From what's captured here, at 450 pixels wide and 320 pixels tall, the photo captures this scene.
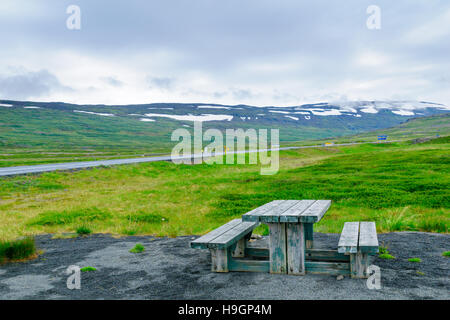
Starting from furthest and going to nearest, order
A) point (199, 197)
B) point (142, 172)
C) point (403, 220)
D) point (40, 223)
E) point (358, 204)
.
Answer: point (142, 172)
point (199, 197)
point (358, 204)
point (40, 223)
point (403, 220)

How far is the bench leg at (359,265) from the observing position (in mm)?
6035

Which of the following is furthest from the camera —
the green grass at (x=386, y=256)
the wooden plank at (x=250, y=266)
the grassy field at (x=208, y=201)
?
the grassy field at (x=208, y=201)

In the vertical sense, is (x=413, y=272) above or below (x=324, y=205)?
below

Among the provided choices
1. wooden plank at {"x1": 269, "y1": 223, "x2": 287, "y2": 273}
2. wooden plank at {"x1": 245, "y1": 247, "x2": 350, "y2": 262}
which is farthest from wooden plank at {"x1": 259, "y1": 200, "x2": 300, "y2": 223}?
wooden plank at {"x1": 245, "y1": 247, "x2": 350, "y2": 262}

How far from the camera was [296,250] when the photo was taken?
634 cm

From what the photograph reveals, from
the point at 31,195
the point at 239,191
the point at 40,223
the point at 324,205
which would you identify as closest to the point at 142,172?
the point at 31,195

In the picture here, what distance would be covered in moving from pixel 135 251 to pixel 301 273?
380cm

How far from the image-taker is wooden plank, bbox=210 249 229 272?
6621 millimetres

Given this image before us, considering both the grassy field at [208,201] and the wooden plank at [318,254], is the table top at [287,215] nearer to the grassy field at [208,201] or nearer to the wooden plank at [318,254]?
the wooden plank at [318,254]

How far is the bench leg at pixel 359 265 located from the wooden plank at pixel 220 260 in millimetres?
2079

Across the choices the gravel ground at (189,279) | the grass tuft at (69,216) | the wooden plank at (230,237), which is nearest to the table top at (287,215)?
the wooden plank at (230,237)

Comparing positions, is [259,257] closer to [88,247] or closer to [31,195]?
[88,247]

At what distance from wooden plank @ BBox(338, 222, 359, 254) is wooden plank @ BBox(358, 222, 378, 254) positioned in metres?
0.08

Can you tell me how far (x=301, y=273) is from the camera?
20.7 feet
